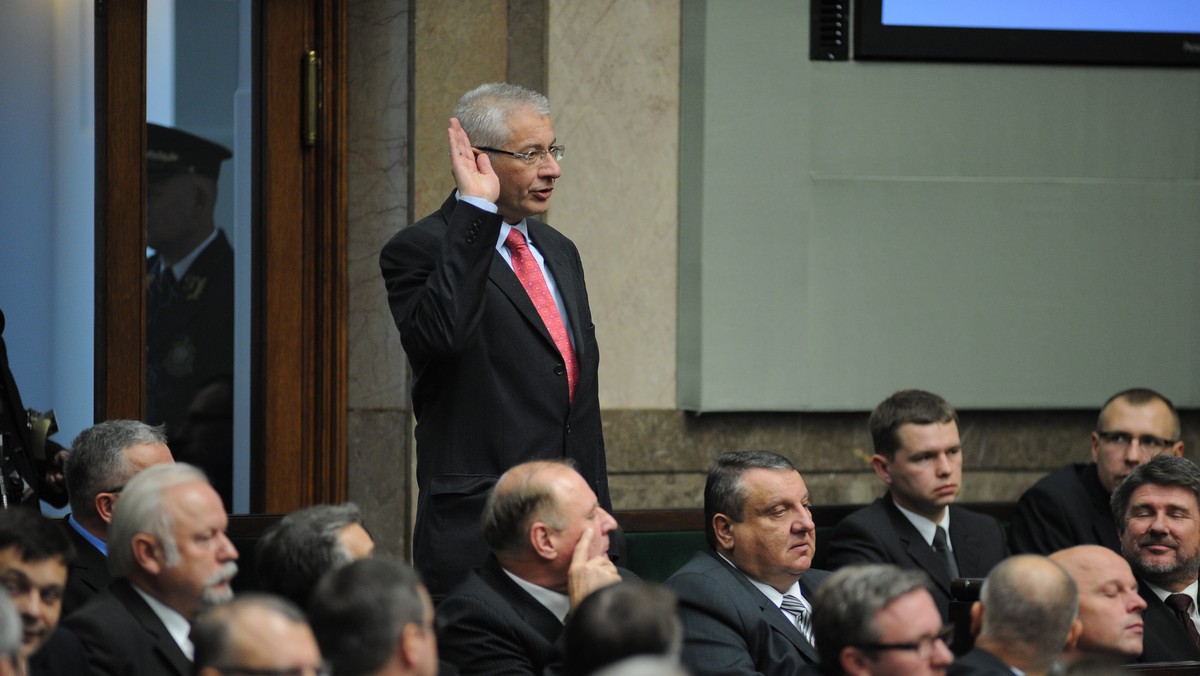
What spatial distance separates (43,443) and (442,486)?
47.3 inches

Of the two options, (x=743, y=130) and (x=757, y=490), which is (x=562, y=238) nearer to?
(x=757, y=490)

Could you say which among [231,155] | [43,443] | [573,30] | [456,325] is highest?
[573,30]

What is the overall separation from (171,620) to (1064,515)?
2.97 meters

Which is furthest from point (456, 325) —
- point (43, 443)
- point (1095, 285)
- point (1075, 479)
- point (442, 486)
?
point (1095, 285)

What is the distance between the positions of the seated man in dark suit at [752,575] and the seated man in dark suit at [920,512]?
556 mm

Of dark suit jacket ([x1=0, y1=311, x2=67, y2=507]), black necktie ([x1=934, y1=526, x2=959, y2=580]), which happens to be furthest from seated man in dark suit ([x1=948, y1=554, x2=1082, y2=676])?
dark suit jacket ([x1=0, y1=311, x2=67, y2=507])

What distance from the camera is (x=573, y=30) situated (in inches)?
207

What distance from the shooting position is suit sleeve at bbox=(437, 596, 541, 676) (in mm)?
3348

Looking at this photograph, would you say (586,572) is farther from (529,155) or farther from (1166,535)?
(1166,535)

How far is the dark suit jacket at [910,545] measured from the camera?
4789 mm

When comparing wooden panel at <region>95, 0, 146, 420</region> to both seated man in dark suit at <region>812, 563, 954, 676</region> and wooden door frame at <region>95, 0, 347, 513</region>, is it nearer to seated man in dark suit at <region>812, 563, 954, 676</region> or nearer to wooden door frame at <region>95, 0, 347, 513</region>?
wooden door frame at <region>95, 0, 347, 513</region>

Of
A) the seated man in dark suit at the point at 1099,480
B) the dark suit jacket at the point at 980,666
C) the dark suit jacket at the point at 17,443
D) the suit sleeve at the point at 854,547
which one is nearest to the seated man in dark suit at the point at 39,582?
the dark suit jacket at the point at 17,443

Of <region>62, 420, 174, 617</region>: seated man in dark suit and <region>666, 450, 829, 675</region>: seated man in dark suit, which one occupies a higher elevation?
<region>62, 420, 174, 617</region>: seated man in dark suit

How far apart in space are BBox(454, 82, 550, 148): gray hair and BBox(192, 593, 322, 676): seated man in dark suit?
153 centimetres
